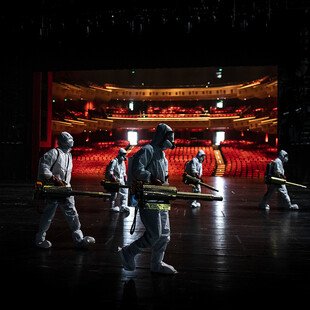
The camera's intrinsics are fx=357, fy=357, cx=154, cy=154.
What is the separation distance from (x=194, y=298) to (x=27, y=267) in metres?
1.94

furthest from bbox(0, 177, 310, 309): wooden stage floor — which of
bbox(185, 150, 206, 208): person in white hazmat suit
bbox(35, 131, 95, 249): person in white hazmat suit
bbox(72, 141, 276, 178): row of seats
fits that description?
bbox(72, 141, 276, 178): row of seats

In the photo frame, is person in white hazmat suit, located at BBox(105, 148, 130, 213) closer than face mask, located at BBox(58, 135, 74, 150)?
No

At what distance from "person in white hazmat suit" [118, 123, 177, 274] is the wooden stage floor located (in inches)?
6.0

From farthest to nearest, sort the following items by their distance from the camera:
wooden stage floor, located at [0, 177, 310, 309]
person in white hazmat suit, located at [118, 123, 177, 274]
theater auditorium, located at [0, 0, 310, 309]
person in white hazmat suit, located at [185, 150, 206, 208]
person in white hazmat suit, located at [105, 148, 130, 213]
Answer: person in white hazmat suit, located at [185, 150, 206, 208], person in white hazmat suit, located at [105, 148, 130, 213], person in white hazmat suit, located at [118, 123, 177, 274], theater auditorium, located at [0, 0, 310, 309], wooden stage floor, located at [0, 177, 310, 309]

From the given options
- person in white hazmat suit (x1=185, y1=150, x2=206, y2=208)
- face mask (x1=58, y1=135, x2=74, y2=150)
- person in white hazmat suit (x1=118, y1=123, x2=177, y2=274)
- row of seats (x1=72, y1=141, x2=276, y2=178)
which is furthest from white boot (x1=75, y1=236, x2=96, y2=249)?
row of seats (x1=72, y1=141, x2=276, y2=178)

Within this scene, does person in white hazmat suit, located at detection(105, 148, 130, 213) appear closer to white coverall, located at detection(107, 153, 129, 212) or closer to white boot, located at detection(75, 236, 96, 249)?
white coverall, located at detection(107, 153, 129, 212)

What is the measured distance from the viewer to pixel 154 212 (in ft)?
12.0

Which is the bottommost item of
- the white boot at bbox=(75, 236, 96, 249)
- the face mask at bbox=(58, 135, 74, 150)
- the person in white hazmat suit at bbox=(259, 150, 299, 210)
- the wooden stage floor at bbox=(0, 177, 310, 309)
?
the wooden stage floor at bbox=(0, 177, 310, 309)

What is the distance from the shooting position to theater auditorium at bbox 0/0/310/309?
3496 millimetres

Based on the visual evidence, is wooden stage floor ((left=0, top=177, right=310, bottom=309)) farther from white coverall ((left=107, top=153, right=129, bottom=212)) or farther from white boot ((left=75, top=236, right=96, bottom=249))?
white coverall ((left=107, top=153, right=129, bottom=212))

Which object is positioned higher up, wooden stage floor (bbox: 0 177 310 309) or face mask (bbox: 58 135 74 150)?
face mask (bbox: 58 135 74 150)

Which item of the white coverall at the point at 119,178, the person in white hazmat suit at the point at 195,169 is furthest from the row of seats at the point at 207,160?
the white coverall at the point at 119,178

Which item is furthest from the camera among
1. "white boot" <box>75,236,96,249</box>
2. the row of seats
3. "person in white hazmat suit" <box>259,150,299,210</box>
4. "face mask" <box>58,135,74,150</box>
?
the row of seats

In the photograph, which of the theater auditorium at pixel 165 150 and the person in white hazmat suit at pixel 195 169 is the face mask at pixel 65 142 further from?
the person in white hazmat suit at pixel 195 169
